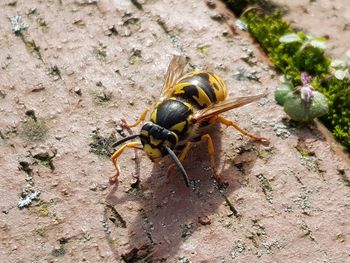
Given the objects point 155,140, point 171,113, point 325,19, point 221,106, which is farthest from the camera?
point 325,19

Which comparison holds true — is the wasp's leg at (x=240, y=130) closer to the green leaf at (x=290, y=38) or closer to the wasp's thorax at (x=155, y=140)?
the wasp's thorax at (x=155, y=140)

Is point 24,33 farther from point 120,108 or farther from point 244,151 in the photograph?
point 244,151

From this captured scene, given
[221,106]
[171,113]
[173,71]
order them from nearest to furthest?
1. [171,113]
2. [221,106]
3. [173,71]

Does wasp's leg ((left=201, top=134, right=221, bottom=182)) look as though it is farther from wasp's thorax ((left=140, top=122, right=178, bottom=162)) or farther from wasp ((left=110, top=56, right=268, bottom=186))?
wasp's thorax ((left=140, top=122, right=178, bottom=162))

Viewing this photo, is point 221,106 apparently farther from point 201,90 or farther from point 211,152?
point 211,152

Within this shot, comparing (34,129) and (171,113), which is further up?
(171,113)

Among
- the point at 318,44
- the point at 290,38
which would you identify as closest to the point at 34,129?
the point at 290,38

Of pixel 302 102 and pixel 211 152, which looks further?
pixel 302 102
